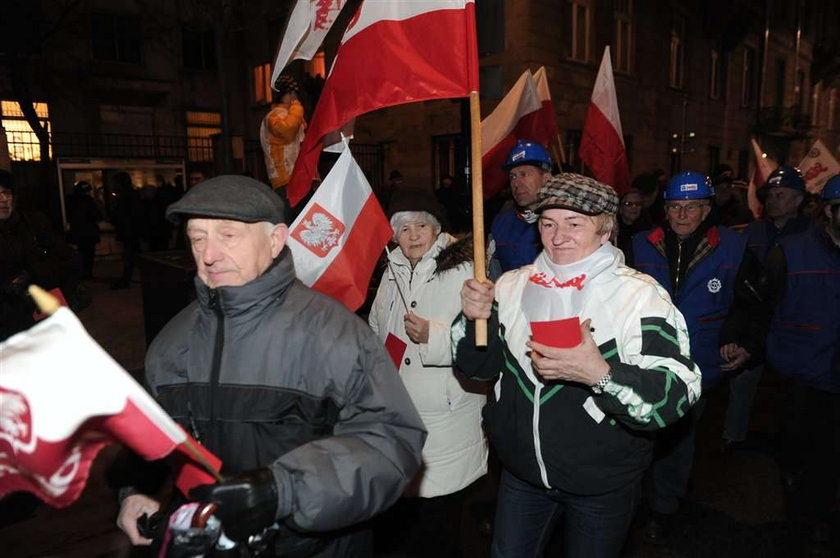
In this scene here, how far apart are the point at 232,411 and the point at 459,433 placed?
1521mm

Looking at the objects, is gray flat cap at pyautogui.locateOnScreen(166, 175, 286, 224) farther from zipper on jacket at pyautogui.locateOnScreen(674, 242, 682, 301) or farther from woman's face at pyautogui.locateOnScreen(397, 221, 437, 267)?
zipper on jacket at pyautogui.locateOnScreen(674, 242, 682, 301)

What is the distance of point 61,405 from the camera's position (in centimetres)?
114

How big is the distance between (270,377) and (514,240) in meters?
3.14

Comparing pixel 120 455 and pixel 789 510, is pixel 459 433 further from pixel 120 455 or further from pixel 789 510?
pixel 789 510

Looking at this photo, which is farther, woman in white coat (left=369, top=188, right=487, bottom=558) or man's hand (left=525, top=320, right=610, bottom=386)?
woman in white coat (left=369, top=188, right=487, bottom=558)

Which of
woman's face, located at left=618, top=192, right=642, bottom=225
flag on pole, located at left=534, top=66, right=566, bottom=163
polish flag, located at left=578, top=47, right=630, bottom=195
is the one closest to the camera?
polish flag, located at left=578, top=47, right=630, bottom=195

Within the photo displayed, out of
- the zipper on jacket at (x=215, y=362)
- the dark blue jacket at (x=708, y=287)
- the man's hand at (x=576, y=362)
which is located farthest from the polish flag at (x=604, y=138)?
the zipper on jacket at (x=215, y=362)

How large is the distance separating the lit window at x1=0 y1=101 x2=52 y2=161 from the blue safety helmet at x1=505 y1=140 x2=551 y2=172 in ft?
57.6

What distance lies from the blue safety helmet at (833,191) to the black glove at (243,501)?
140 inches

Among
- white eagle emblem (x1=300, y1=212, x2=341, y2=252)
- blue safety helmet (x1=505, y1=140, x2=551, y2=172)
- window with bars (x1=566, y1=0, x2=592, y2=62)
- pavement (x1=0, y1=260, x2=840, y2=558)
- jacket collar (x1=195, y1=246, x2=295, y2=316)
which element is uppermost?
window with bars (x1=566, y1=0, x2=592, y2=62)

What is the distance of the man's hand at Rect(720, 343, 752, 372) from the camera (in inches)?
144

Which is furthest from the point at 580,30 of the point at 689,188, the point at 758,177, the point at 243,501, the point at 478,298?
the point at 243,501

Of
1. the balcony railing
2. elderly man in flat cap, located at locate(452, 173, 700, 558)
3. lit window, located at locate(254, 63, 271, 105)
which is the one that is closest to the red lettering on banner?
elderly man in flat cap, located at locate(452, 173, 700, 558)

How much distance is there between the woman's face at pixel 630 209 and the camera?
6066 millimetres
